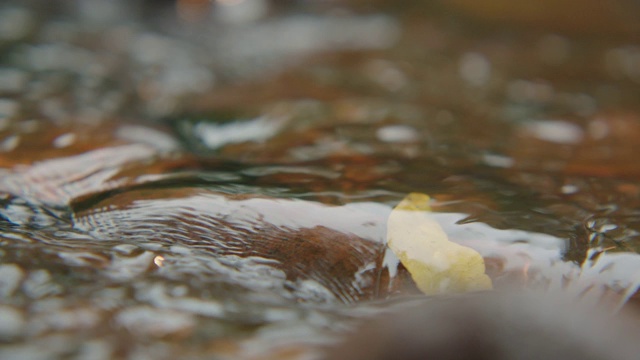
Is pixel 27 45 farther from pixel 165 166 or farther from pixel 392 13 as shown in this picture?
pixel 392 13

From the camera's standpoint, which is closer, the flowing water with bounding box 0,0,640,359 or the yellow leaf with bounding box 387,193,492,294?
the flowing water with bounding box 0,0,640,359

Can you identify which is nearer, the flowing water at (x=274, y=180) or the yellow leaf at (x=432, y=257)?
the flowing water at (x=274, y=180)

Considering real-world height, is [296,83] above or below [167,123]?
above

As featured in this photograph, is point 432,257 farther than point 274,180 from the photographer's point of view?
No

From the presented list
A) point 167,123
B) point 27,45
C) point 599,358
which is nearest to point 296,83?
point 167,123

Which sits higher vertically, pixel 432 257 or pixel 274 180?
pixel 274 180
